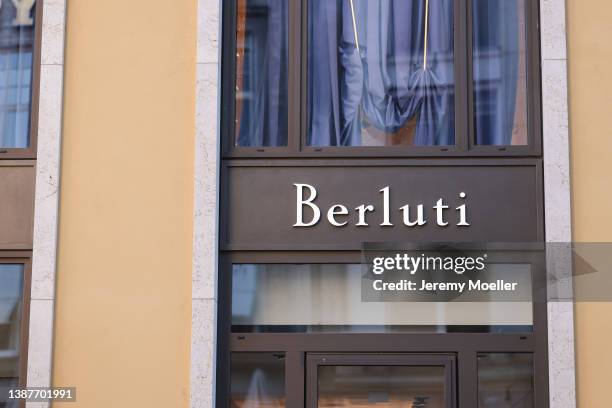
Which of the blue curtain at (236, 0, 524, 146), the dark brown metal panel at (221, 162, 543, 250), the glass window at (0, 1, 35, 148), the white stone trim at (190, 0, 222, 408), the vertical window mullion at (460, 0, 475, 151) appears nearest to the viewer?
the white stone trim at (190, 0, 222, 408)

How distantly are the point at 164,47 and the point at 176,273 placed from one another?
7.28 ft

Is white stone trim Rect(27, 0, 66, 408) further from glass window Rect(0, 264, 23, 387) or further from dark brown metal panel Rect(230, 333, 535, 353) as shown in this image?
dark brown metal panel Rect(230, 333, 535, 353)

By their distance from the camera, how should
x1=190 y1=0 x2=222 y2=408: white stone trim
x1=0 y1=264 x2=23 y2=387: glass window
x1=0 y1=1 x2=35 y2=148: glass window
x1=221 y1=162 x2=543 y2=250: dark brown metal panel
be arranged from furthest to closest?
x1=0 y1=1 x2=35 y2=148: glass window < x1=0 y1=264 x2=23 y2=387: glass window < x1=221 y1=162 x2=543 y2=250: dark brown metal panel < x1=190 y1=0 x2=222 y2=408: white stone trim

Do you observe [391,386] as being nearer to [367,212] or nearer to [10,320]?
[367,212]

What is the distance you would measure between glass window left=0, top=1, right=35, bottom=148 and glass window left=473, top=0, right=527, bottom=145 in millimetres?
4452

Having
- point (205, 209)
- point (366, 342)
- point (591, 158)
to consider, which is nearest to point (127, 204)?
point (205, 209)

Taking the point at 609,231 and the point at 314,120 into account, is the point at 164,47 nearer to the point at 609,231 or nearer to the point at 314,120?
the point at 314,120

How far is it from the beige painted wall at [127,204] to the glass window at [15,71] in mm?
518

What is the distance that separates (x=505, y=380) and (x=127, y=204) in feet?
12.9

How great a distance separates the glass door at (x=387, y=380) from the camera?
9703mm

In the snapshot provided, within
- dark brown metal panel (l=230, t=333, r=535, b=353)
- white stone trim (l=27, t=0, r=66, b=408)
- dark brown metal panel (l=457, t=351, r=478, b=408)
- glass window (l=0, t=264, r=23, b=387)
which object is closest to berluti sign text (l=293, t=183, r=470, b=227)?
dark brown metal panel (l=230, t=333, r=535, b=353)

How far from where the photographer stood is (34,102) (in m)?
10.3

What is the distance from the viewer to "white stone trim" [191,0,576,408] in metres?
9.48

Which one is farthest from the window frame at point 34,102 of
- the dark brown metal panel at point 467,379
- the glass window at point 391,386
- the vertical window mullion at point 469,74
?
the dark brown metal panel at point 467,379
